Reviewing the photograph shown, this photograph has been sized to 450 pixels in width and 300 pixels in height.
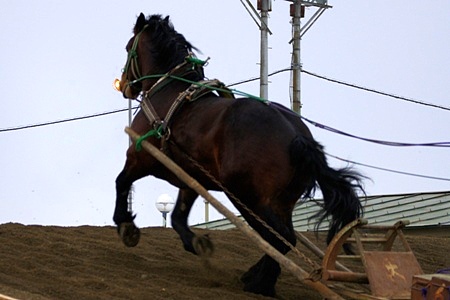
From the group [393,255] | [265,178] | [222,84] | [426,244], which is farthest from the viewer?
[426,244]

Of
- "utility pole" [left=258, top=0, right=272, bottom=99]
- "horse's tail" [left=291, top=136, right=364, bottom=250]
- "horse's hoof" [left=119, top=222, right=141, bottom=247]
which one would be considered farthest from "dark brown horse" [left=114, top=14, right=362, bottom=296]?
"utility pole" [left=258, top=0, right=272, bottom=99]

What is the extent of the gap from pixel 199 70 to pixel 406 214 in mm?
12022

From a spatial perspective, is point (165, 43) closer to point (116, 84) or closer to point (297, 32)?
point (116, 84)

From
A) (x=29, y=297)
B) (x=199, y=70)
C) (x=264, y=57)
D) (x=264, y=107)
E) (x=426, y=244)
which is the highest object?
(x=264, y=57)

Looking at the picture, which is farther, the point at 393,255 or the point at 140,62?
the point at 140,62

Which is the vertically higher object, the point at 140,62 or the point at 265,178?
the point at 140,62

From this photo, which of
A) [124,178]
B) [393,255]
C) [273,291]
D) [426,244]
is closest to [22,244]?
[124,178]

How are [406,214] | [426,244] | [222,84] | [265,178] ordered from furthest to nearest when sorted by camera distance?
[406,214] → [426,244] → [222,84] → [265,178]

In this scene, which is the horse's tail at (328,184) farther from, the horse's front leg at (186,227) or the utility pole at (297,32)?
the utility pole at (297,32)

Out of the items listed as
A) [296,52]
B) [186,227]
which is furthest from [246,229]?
[296,52]

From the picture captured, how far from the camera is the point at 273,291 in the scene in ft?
27.0

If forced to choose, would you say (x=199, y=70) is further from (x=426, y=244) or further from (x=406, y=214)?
(x=406, y=214)

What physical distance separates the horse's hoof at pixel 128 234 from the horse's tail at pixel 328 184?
2287mm

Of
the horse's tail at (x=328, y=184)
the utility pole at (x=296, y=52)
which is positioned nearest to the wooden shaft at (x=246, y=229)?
the horse's tail at (x=328, y=184)
